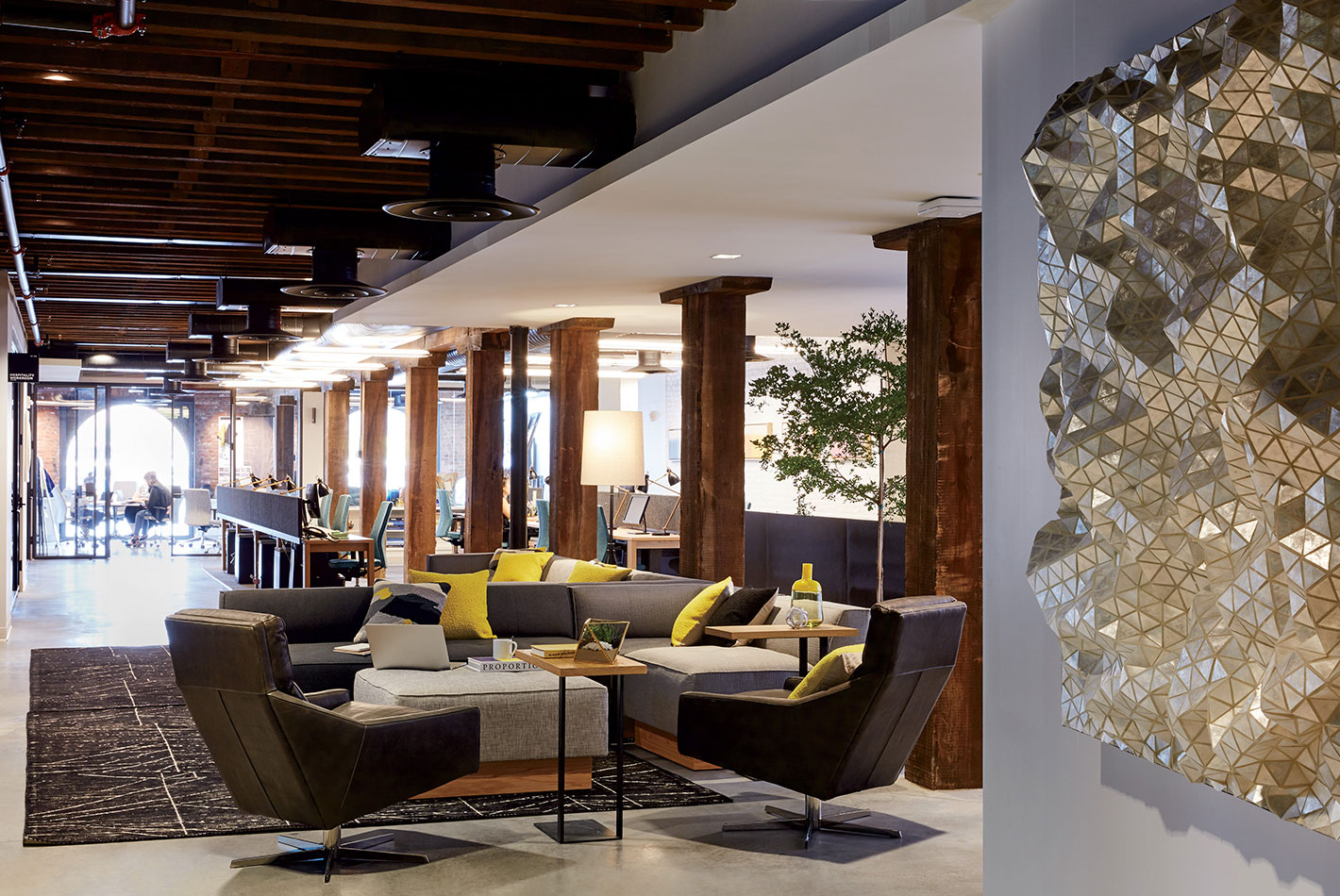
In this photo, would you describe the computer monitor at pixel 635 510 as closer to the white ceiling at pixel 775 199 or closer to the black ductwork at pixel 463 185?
Answer: the white ceiling at pixel 775 199

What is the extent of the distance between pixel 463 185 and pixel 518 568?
13.4ft

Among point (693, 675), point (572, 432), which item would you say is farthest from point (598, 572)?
point (572, 432)

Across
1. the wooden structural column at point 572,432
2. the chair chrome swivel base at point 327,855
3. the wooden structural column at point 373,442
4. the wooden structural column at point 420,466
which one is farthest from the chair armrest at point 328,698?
the wooden structural column at point 373,442

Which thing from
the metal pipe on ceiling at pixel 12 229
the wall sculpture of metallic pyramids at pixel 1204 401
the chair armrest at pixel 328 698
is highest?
the metal pipe on ceiling at pixel 12 229

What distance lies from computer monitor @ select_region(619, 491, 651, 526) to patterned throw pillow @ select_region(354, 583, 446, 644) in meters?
7.70

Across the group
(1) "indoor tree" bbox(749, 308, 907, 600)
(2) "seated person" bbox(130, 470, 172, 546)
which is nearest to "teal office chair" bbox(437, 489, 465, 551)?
(2) "seated person" bbox(130, 470, 172, 546)

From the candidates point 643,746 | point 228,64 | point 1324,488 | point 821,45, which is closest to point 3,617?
point 643,746

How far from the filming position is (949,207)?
5891 mm

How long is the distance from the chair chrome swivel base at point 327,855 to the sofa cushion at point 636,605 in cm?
285

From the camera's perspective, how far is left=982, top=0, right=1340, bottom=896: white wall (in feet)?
8.78

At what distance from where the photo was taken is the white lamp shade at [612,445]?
367 inches

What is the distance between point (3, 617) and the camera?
1092 centimetres

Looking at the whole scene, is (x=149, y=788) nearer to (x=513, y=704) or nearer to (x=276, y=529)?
(x=513, y=704)

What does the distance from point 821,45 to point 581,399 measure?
Answer: 22.5ft
